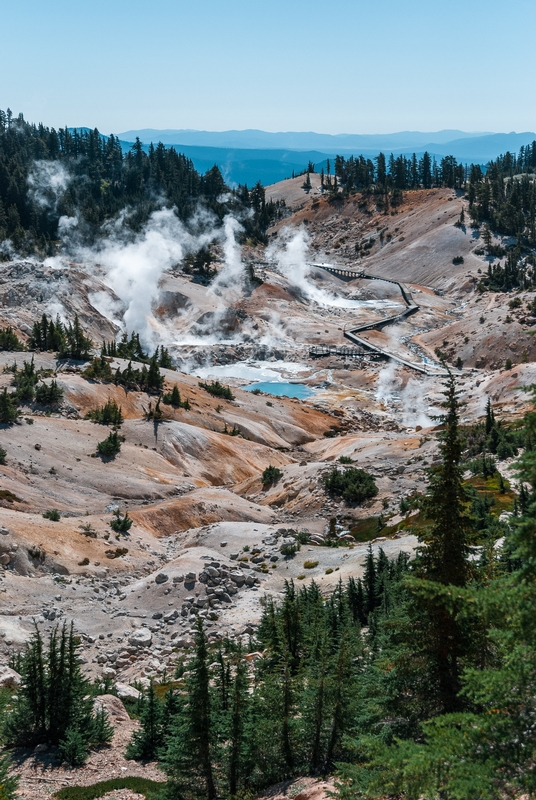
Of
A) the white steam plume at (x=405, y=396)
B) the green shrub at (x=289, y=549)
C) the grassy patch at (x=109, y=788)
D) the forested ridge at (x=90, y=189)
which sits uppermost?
the forested ridge at (x=90, y=189)

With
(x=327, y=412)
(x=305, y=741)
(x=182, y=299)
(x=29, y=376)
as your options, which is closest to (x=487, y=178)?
(x=182, y=299)

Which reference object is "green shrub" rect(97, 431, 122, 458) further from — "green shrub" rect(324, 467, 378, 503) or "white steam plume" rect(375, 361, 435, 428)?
"white steam plume" rect(375, 361, 435, 428)

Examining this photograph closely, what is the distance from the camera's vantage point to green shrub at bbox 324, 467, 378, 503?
52.0m

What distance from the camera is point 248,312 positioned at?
126125 mm

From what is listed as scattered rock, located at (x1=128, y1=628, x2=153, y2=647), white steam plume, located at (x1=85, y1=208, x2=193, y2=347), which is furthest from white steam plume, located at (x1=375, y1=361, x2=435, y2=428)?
scattered rock, located at (x1=128, y1=628, x2=153, y2=647)

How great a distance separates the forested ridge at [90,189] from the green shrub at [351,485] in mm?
83987

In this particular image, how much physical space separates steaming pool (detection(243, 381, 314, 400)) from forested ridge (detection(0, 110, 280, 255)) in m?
47.6

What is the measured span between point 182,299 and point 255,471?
63874 millimetres

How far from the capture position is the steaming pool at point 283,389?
3932 inches

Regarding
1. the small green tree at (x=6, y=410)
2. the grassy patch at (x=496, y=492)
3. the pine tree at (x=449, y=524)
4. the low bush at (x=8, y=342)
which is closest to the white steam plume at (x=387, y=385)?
the low bush at (x=8, y=342)

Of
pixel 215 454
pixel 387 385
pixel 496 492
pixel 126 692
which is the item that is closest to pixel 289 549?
pixel 496 492

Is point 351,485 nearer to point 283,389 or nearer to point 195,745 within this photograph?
point 195,745

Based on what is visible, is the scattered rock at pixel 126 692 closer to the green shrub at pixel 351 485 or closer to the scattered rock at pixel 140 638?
the scattered rock at pixel 140 638

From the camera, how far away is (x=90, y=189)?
173 metres
